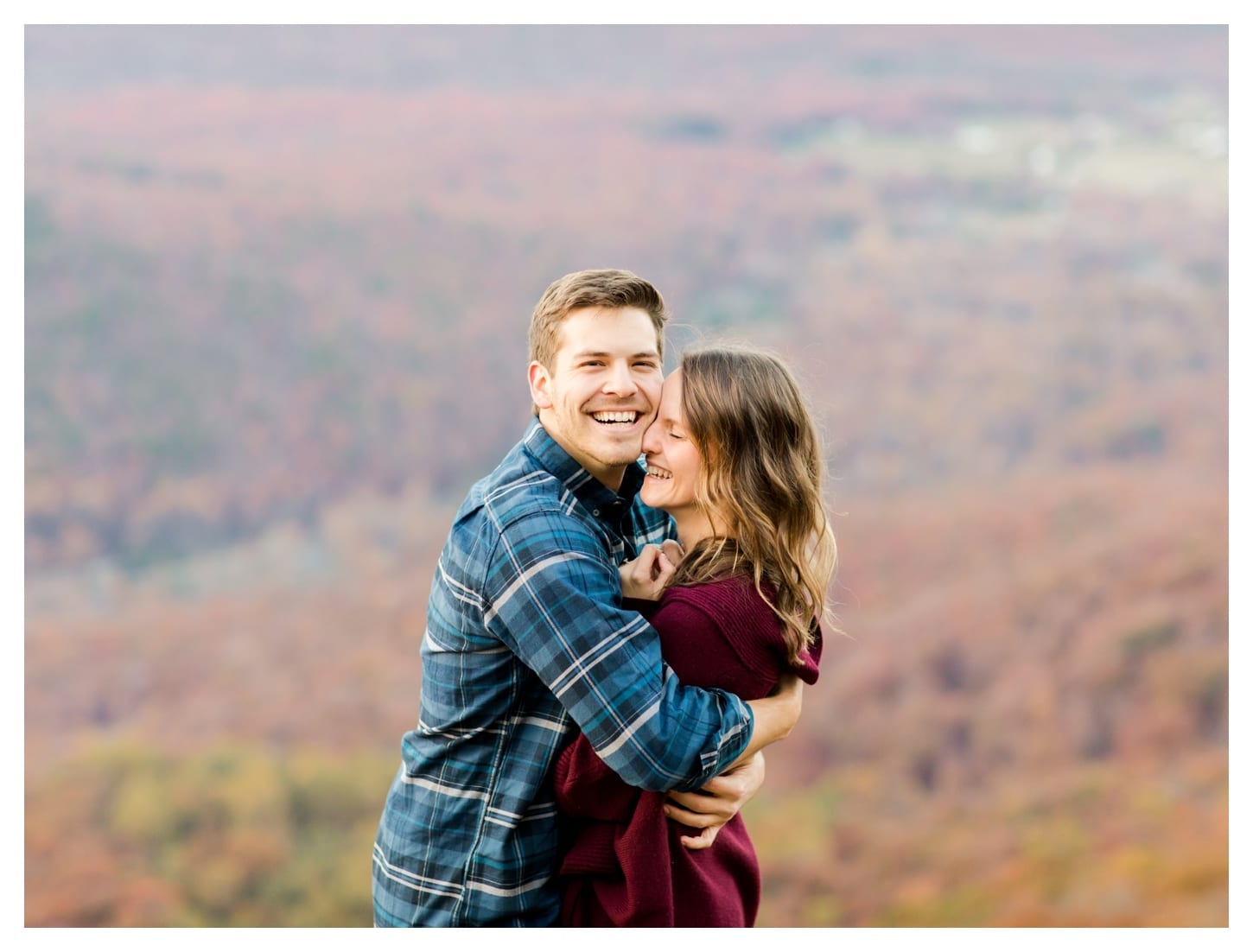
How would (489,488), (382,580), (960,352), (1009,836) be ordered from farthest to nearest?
1. (960,352)
2. (382,580)
3. (1009,836)
4. (489,488)

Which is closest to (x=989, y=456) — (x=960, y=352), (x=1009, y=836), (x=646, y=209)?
(x=960, y=352)

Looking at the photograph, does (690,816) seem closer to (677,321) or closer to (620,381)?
(620,381)

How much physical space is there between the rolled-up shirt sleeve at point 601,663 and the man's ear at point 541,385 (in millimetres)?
262

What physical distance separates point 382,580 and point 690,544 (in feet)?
31.6

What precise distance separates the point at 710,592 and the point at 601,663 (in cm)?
23

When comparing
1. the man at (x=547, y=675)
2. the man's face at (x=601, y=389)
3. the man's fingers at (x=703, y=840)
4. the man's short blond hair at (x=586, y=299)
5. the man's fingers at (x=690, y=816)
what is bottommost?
the man's fingers at (x=703, y=840)

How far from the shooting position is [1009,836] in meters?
10.1

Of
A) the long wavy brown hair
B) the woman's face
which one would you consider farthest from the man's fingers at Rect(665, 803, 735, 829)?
the woman's face

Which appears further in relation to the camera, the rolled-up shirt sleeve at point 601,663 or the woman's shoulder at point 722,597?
the woman's shoulder at point 722,597

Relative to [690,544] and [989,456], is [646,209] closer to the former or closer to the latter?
[989,456]

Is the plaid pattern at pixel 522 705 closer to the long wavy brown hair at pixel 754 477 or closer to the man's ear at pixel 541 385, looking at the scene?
the man's ear at pixel 541 385

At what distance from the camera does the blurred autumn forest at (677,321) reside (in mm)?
10062

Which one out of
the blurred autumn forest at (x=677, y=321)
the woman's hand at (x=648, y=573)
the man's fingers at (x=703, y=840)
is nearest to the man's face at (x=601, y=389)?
the woman's hand at (x=648, y=573)

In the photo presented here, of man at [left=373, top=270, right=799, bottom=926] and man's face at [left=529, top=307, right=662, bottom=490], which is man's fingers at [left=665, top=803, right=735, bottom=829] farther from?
man's face at [left=529, top=307, right=662, bottom=490]
